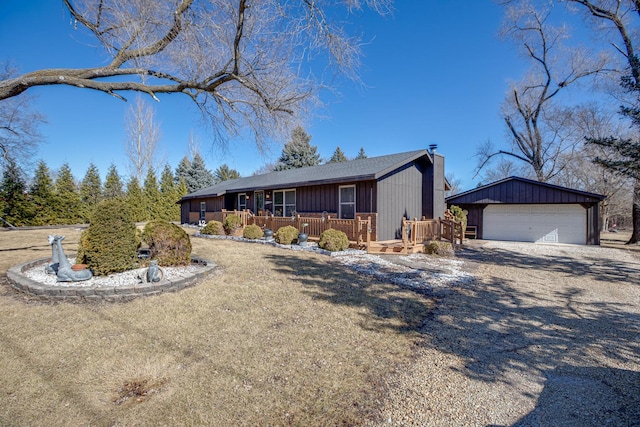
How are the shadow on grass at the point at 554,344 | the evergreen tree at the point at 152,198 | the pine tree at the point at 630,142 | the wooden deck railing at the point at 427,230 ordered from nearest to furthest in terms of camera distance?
the shadow on grass at the point at 554,344, the pine tree at the point at 630,142, the wooden deck railing at the point at 427,230, the evergreen tree at the point at 152,198

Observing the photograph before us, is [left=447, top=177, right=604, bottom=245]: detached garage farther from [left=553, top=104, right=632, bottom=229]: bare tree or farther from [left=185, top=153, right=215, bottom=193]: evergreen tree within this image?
[left=185, top=153, right=215, bottom=193]: evergreen tree

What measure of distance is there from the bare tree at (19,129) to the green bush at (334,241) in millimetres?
11809

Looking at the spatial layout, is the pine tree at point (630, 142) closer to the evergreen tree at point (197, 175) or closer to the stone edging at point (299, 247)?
the stone edging at point (299, 247)

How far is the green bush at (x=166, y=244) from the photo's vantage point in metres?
6.57

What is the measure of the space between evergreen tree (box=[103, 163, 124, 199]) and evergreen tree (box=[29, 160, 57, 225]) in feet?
12.8

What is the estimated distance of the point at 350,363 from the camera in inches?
121

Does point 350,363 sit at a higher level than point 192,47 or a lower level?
lower

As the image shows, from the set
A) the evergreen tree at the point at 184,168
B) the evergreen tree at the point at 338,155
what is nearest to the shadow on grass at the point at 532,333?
the evergreen tree at the point at 184,168

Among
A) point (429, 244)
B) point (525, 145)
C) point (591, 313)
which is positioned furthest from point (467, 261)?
point (525, 145)

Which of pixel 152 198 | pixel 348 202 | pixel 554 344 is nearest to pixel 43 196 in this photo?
pixel 152 198

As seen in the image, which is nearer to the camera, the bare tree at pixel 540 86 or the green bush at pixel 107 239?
the green bush at pixel 107 239

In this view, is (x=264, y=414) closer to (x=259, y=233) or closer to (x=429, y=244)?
(x=429, y=244)

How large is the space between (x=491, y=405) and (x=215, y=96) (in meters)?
7.44

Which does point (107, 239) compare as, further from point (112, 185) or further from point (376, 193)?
point (112, 185)
